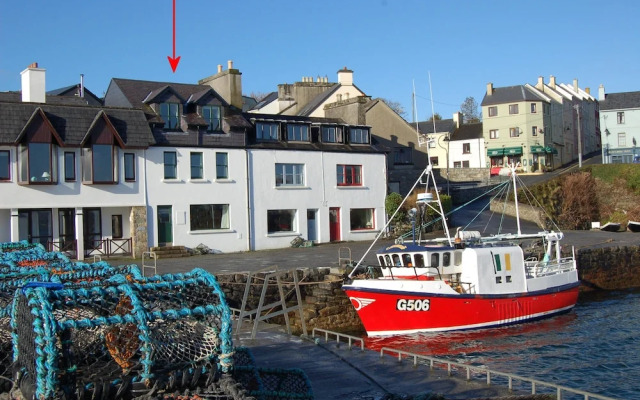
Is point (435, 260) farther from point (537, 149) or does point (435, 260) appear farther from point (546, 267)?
point (537, 149)

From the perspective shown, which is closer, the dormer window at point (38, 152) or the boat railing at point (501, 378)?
the boat railing at point (501, 378)

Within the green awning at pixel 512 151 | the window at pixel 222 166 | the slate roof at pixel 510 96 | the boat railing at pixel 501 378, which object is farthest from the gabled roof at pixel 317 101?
the boat railing at pixel 501 378

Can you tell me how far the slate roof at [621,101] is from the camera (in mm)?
64012

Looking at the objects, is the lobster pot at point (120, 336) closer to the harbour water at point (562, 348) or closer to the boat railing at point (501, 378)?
the boat railing at point (501, 378)

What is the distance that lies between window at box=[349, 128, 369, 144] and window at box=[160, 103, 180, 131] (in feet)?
33.8

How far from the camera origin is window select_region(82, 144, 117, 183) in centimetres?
3014

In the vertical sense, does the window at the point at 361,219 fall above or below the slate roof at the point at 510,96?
below

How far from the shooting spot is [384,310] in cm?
2027

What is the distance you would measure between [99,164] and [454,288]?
1721cm

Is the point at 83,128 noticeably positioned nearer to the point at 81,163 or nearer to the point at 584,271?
the point at 81,163

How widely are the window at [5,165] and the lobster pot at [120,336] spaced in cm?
2376

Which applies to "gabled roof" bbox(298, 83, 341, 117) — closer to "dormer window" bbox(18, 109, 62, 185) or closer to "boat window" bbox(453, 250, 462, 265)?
"dormer window" bbox(18, 109, 62, 185)

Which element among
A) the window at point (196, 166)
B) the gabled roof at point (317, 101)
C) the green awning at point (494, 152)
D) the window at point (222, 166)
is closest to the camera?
the window at point (196, 166)

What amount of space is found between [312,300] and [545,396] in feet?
47.4
